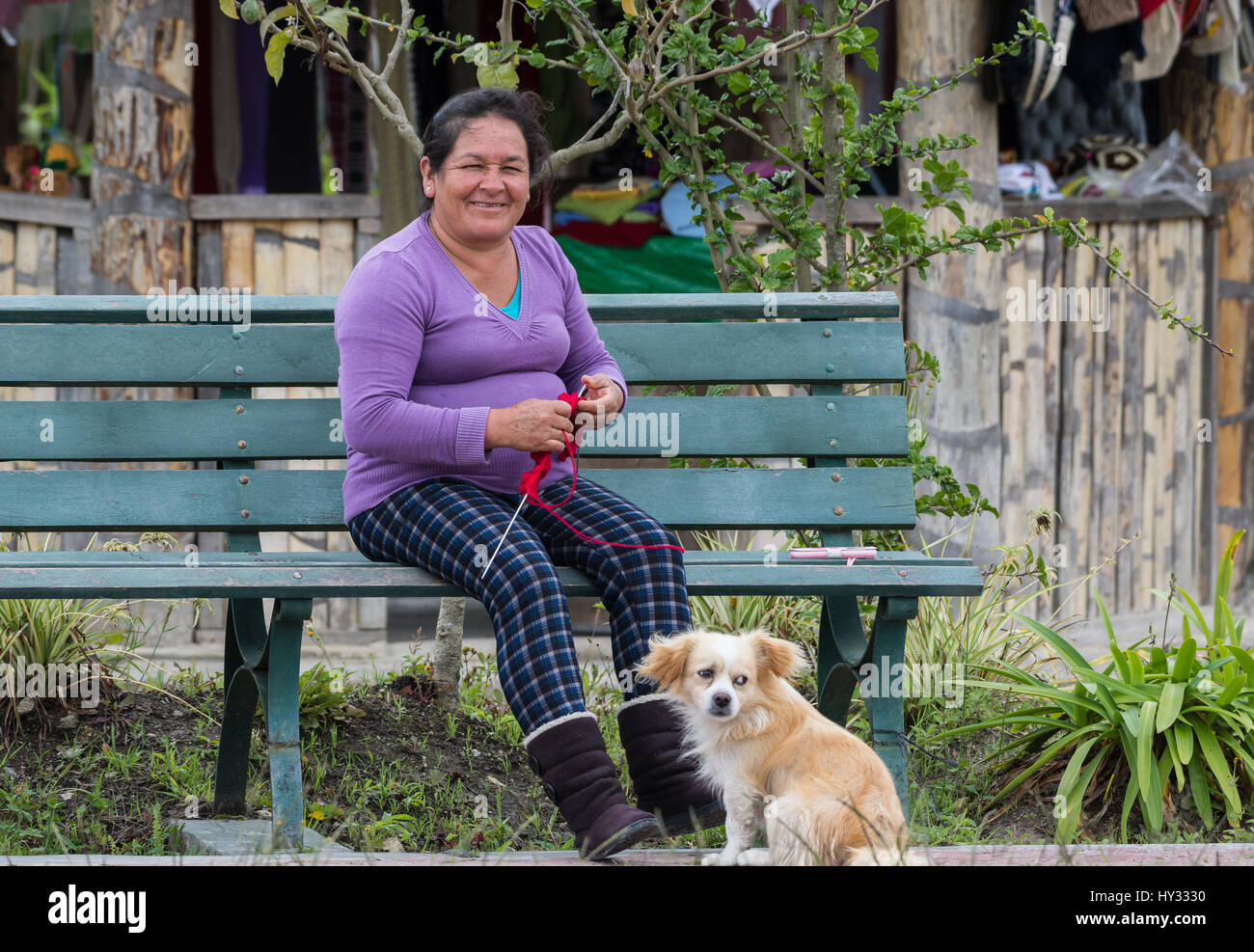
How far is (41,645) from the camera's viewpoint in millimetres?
4164

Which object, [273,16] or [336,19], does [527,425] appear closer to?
[336,19]

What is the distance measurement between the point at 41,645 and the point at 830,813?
250 cm

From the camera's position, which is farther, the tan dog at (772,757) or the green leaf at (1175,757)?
the green leaf at (1175,757)

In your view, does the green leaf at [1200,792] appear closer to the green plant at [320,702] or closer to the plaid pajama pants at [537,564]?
the plaid pajama pants at [537,564]

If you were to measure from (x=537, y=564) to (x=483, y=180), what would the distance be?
87 cm

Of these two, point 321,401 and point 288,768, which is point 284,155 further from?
point 288,768

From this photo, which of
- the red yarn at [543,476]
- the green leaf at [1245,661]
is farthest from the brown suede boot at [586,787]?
the green leaf at [1245,661]

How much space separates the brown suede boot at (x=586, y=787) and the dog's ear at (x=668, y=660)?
15 cm

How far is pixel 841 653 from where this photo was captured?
11.5ft

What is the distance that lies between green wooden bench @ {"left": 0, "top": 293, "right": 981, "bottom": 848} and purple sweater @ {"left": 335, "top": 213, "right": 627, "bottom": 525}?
343 mm

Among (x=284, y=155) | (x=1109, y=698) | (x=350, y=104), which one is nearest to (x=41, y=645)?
(x=1109, y=698)

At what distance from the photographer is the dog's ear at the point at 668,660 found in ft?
9.30

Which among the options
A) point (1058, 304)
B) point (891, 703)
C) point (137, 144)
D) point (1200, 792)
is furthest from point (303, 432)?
point (1058, 304)

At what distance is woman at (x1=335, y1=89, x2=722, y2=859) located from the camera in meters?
2.88
